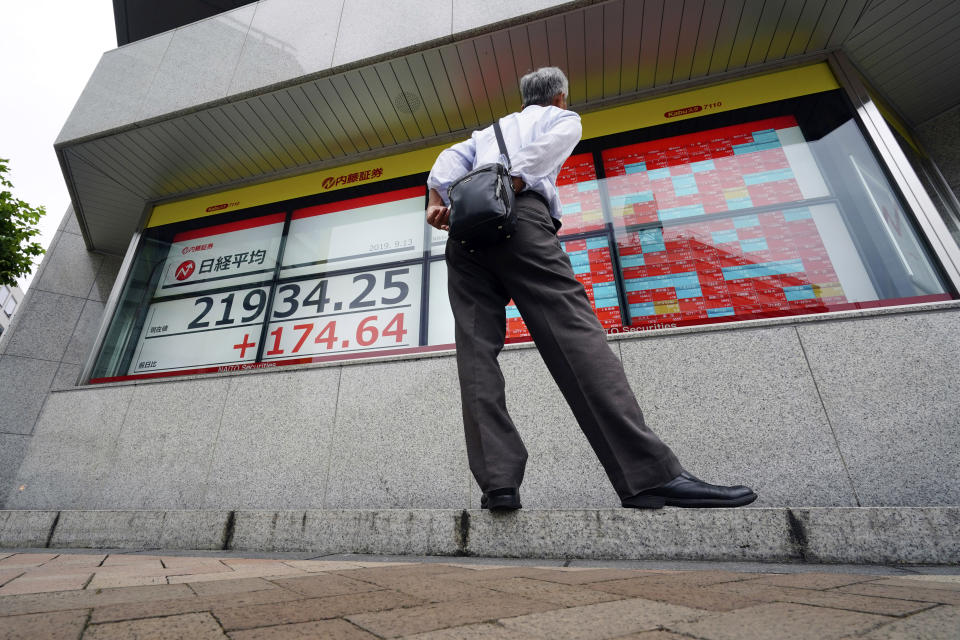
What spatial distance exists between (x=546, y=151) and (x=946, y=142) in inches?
191

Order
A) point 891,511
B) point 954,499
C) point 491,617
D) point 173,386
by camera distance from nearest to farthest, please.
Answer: point 491,617 → point 891,511 → point 954,499 → point 173,386

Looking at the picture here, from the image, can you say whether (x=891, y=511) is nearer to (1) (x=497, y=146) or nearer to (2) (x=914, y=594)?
(2) (x=914, y=594)

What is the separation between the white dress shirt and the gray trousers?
108mm

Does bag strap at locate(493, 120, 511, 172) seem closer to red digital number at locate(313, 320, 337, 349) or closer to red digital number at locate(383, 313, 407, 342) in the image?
red digital number at locate(383, 313, 407, 342)

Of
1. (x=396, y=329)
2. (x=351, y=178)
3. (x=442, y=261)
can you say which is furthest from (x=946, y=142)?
(x=351, y=178)

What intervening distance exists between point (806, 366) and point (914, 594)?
6.88ft

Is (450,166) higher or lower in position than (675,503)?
higher

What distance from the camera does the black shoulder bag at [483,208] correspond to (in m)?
1.58

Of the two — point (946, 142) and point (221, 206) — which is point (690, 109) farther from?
point (221, 206)

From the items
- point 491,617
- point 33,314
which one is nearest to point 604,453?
point 491,617

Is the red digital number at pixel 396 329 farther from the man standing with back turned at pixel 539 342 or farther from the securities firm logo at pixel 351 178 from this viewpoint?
the man standing with back turned at pixel 539 342

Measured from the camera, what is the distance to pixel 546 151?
1.75 m

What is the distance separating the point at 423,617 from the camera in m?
0.67

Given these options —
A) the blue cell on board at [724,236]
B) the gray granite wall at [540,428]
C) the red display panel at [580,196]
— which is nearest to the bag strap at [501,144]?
the gray granite wall at [540,428]
